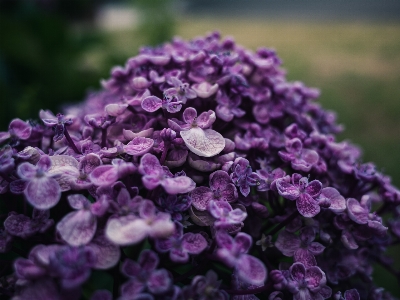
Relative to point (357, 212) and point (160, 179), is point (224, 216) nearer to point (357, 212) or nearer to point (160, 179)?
point (160, 179)

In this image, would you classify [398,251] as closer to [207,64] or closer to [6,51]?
[207,64]

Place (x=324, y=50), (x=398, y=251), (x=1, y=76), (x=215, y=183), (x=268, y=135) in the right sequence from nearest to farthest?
(x=215, y=183) < (x=268, y=135) < (x=1, y=76) < (x=398, y=251) < (x=324, y=50)

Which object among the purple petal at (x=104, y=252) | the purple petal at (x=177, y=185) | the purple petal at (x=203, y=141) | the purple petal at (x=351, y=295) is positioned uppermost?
the purple petal at (x=203, y=141)

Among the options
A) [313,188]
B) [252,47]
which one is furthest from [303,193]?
[252,47]

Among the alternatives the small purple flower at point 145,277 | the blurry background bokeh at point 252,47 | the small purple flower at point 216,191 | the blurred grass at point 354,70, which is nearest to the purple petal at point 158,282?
the small purple flower at point 145,277

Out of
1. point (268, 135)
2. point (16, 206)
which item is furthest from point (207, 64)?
point (16, 206)

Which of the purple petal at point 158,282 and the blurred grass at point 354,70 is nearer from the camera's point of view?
the purple petal at point 158,282

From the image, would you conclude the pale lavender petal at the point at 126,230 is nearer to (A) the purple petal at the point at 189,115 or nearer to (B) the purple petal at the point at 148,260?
(B) the purple petal at the point at 148,260
